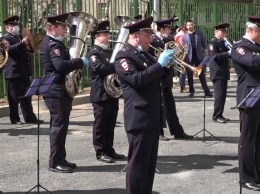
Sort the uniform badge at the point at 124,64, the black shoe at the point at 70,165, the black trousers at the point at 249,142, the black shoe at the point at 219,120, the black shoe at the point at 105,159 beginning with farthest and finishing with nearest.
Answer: the black shoe at the point at 219,120
the black shoe at the point at 105,159
the black shoe at the point at 70,165
the black trousers at the point at 249,142
the uniform badge at the point at 124,64

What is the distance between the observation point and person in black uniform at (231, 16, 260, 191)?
669 cm

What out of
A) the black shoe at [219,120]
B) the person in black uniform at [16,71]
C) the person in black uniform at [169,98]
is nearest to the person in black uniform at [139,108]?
the person in black uniform at [169,98]

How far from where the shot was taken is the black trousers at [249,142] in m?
6.73

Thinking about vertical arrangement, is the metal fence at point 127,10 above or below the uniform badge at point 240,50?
above

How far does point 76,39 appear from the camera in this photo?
312 inches

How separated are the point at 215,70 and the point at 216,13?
9.70 metres

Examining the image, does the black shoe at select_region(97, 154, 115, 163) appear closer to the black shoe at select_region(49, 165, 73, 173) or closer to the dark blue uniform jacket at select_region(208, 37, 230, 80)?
the black shoe at select_region(49, 165, 73, 173)

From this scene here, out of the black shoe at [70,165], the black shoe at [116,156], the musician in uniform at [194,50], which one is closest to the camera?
the black shoe at [70,165]

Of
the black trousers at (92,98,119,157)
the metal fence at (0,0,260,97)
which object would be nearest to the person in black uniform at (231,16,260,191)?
the black trousers at (92,98,119,157)

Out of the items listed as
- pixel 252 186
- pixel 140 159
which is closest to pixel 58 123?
pixel 140 159

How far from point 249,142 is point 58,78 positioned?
2.60 m

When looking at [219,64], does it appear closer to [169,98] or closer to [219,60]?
[219,60]

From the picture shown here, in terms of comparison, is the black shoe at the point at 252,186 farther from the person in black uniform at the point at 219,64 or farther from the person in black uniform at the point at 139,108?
the person in black uniform at the point at 219,64

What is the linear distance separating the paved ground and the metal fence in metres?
2.60
